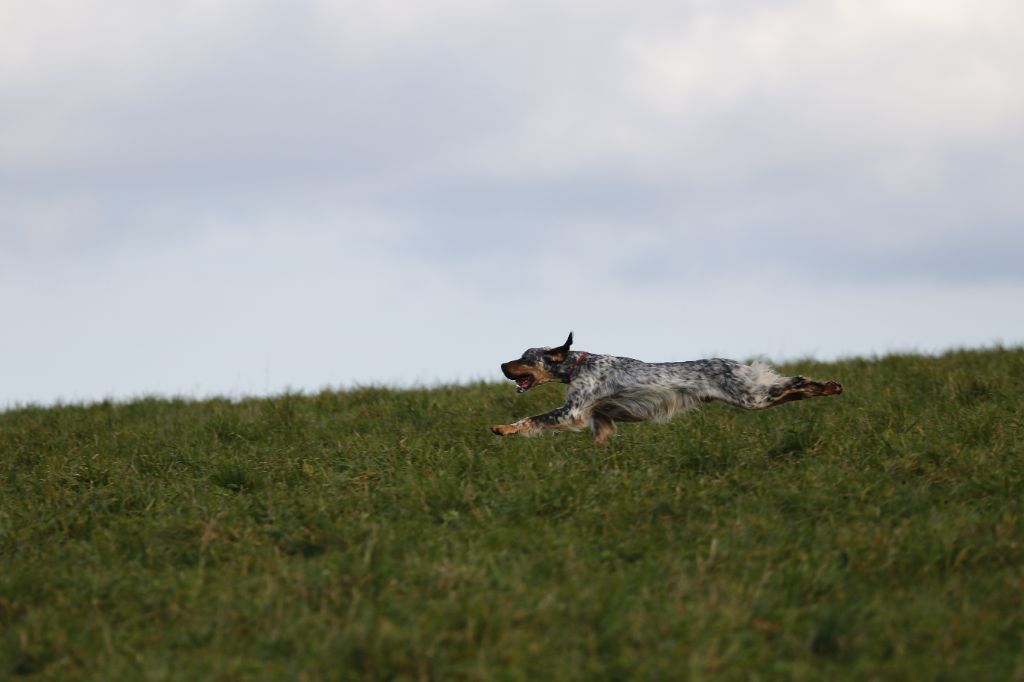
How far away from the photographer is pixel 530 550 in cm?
637

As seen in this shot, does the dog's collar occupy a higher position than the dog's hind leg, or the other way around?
the dog's collar

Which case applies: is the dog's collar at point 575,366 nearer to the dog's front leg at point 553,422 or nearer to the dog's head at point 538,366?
the dog's head at point 538,366

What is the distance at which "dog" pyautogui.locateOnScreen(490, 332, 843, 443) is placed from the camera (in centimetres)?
930

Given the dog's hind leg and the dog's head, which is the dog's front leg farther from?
the dog's head

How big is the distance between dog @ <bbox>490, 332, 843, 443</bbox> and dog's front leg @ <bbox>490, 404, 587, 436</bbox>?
0.05 ft

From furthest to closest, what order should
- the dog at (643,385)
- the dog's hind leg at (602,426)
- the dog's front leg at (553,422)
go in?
1. the dog's hind leg at (602,426)
2. the dog at (643,385)
3. the dog's front leg at (553,422)

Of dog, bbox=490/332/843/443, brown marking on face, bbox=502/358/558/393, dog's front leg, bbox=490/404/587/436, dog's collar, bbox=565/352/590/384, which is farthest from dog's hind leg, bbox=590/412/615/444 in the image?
brown marking on face, bbox=502/358/558/393

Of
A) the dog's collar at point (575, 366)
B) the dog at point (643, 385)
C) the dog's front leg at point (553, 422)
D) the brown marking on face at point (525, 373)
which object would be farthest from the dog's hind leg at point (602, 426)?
the brown marking on face at point (525, 373)

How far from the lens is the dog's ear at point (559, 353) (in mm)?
9320

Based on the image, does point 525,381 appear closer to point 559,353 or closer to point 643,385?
point 559,353

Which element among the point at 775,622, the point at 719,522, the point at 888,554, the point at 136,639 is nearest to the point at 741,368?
the point at 719,522

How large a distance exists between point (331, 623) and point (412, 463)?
3046 mm

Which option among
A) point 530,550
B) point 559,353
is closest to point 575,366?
point 559,353

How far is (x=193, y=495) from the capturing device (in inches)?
313
